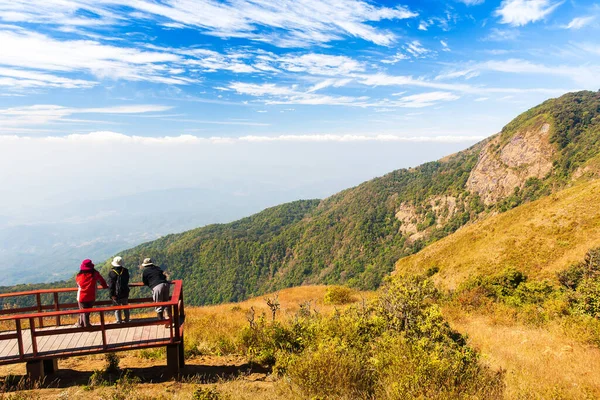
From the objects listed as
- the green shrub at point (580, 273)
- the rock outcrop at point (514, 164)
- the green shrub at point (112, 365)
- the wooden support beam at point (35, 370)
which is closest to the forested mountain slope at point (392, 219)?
the rock outcrop at point (514, 164)

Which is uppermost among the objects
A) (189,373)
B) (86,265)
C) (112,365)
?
(86,265)

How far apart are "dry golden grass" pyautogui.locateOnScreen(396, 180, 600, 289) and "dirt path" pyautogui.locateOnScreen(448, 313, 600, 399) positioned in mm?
12839

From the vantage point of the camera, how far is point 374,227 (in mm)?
115250

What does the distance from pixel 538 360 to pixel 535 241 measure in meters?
22.0

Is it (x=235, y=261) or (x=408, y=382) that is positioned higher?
(x=408, y=382)

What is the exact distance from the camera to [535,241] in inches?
944

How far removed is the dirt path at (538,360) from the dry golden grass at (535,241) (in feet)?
42.1

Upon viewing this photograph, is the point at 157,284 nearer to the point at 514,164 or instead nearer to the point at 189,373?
the point at 189,373

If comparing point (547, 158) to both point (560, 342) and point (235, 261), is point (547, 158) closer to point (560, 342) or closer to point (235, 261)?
point (560, 342)

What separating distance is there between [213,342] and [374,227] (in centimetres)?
11150

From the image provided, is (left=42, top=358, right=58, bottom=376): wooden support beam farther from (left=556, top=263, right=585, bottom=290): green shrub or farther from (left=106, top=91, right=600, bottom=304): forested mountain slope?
(left=106, top=91, right=600, bottom=304): forested mountain slope

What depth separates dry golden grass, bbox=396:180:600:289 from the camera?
20.6m

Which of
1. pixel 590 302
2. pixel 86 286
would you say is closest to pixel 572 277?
pixel 590 302

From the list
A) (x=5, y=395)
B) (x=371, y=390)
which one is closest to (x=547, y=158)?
(x=371, y=390)
